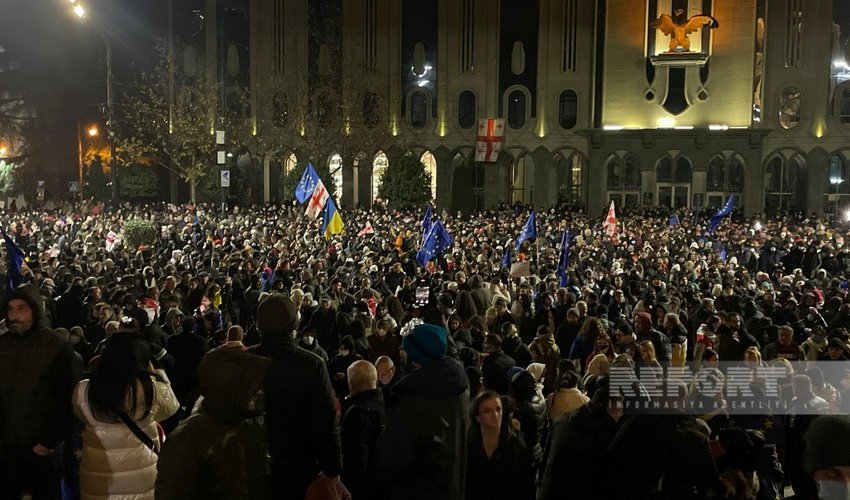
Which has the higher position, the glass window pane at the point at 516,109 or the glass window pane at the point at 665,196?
the glass window pane at the point at 516,109

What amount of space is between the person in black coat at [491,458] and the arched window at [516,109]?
46.6 meters

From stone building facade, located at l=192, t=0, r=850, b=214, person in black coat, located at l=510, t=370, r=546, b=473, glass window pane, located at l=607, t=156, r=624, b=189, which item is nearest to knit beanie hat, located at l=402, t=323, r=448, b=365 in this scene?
person in black coat, located at l=510, t=370, r=546, b=473

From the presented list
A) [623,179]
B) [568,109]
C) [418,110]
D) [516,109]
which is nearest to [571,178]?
[623,179]

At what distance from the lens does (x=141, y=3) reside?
55.3 metres

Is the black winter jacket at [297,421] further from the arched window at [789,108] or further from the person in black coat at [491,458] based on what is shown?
the arched window at [789,108]

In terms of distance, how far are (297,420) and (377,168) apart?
161 ft

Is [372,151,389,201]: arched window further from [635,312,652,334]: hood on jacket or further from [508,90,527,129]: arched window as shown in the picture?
[635,312,652,334]: hood on jacket

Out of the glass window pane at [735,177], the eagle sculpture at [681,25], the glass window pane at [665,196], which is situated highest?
the eagle sculpture at [681,25]

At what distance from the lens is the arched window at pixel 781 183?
48.0 m

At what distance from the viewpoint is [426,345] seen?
14.9 feet

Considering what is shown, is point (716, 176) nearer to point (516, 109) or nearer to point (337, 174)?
point (516, 109)

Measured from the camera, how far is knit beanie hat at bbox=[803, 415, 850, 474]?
3125 mm

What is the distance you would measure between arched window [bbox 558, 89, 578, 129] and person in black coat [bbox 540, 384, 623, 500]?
151 feet

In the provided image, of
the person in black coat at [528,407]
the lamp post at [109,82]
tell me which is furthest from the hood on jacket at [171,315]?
the lamp post at [109,82]
